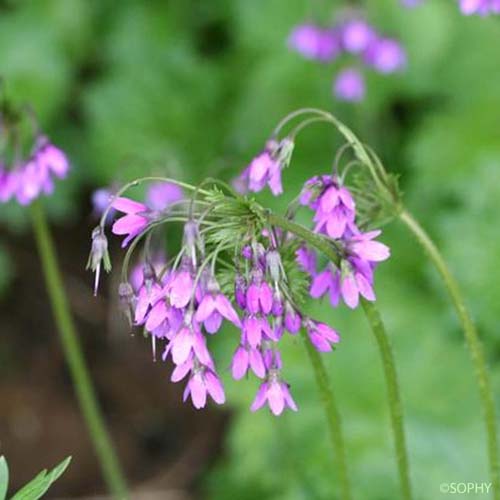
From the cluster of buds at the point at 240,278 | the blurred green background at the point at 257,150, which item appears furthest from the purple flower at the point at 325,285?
the blurred green background at the point at 257,150

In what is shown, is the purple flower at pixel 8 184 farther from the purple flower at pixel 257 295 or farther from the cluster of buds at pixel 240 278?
the purple flower at pixel 257 295

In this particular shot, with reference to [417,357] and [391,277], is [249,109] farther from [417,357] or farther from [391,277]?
[417,357]

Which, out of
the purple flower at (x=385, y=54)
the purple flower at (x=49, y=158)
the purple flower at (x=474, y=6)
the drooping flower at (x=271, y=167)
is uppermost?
the purple flower at (x=385, y=54)

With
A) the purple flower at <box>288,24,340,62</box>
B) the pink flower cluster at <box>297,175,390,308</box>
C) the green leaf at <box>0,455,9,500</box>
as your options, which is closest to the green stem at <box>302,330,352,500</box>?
the pink flower cluster at <box>297,175,390,308</box>

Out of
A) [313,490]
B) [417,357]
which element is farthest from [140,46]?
[313,490]

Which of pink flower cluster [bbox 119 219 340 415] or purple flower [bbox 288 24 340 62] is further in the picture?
purple flower [bbox 288 24 340 62]

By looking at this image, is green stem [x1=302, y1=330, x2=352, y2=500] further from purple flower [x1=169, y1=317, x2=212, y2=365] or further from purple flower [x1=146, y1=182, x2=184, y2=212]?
purple flower [x1=146, y1=182, x2=184, y2=212]
